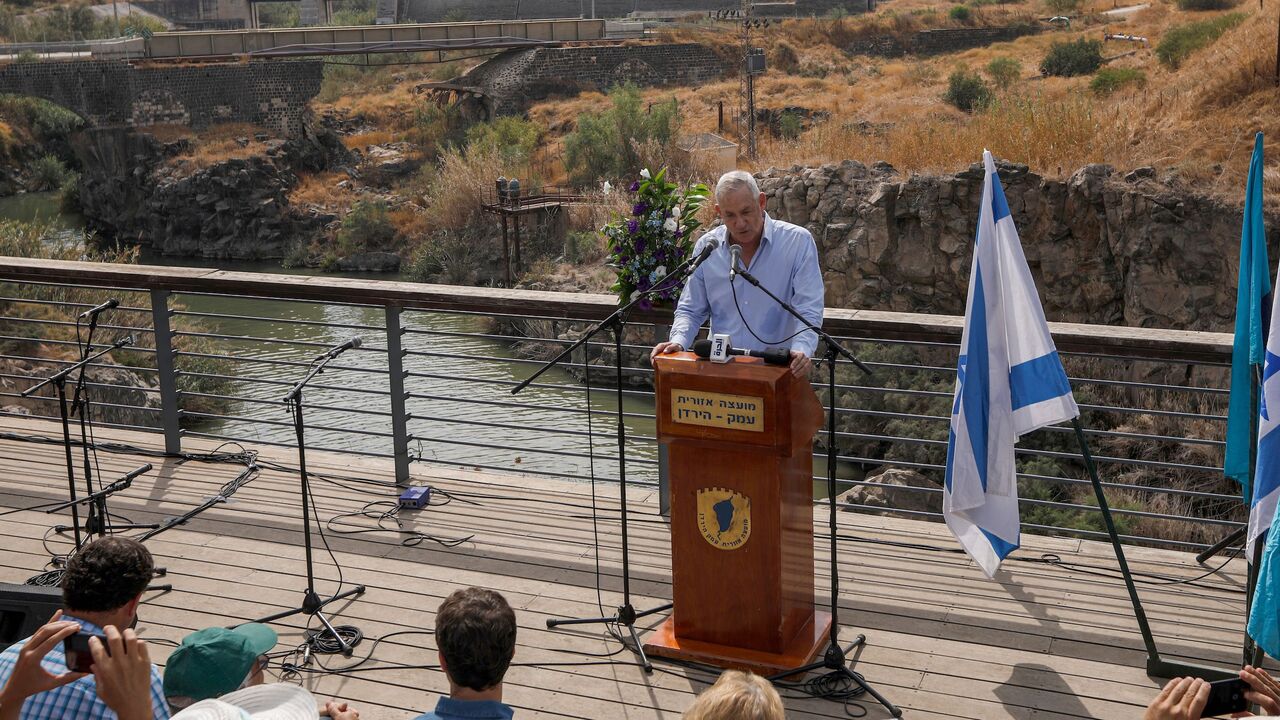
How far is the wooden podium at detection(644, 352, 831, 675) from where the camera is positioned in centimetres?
362

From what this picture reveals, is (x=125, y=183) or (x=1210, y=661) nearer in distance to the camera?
(x=1210, y=661)

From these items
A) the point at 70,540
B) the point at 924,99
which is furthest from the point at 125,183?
the point at 70,540

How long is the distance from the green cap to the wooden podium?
1.52m

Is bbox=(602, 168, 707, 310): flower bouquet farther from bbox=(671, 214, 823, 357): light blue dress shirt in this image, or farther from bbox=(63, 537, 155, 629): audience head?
bbox=(63, 537, 155, 629): audience head

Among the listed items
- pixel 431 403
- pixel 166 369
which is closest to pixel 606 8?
pixel 431 403

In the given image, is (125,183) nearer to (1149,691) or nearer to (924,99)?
(924,99)

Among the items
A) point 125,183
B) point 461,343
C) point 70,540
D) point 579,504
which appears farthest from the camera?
point 125,183

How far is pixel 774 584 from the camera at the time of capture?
374 centimetres

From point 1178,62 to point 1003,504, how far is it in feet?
84.4

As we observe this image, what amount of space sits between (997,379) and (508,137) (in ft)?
121

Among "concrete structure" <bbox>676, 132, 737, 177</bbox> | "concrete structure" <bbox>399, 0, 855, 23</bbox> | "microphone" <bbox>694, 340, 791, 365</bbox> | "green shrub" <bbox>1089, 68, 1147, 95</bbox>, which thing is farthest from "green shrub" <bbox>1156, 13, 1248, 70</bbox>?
"concrete structure" <bbox>399, 0, 855, 23</bbox>

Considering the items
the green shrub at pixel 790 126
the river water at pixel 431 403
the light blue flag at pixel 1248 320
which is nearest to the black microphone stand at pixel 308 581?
the light blue flag at pixel 1248 320

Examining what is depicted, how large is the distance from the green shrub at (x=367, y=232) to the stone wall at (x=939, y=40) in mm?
25408

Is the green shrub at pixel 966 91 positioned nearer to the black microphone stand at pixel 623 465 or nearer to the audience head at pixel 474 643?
the black microphone stand at pixel 623 465
